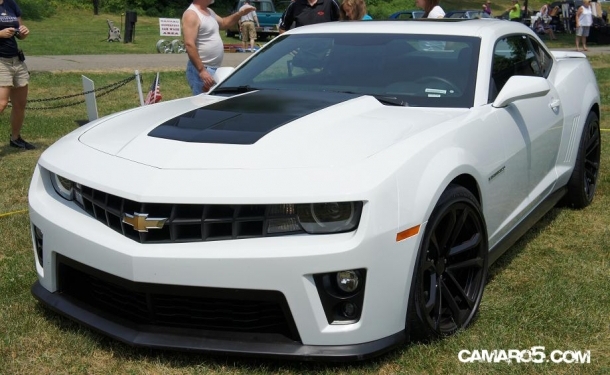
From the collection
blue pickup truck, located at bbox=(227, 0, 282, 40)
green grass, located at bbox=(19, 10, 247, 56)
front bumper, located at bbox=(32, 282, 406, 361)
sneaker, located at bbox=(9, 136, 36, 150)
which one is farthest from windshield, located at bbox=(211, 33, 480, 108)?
blue pickup truck, located at bbox=(227, 0, 282, 40)

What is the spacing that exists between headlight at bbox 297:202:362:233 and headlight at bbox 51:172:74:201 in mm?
1126

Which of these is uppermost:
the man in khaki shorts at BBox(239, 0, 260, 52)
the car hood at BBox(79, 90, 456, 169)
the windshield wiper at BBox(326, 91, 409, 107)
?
the windshield wiper at BBox(326, 91, 409, 107)

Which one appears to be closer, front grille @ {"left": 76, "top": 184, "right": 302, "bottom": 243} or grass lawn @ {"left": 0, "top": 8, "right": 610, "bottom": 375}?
front grille @ {"left": 76, "top": 184, "right": 302, "bottom": 243}

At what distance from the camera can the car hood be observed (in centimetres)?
300

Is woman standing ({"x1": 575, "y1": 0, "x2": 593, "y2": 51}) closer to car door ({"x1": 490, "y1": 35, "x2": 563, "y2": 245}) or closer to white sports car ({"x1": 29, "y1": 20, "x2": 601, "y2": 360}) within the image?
car door ({"x1": 490, "y1": 35, "x2": 563, "y2": 245})

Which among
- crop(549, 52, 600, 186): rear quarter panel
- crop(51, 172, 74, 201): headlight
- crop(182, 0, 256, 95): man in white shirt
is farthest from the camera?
crop(182, 0, 256, 95): man in white shirt

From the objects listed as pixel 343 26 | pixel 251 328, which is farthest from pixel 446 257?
pixel 343 26

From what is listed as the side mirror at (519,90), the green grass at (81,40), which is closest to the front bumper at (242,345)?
the side mirror at (519,90)

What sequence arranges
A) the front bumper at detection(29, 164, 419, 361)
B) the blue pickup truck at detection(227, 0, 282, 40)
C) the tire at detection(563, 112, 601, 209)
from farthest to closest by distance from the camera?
the blue pickup truck at detection(227, 0, 282, 40), the tire at detection(563, 112, 601, 209), the front bumper at detection(29, 164, 419, 361)

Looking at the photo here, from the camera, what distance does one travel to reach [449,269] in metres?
3.31

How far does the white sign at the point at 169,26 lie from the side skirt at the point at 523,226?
16157 millimetres

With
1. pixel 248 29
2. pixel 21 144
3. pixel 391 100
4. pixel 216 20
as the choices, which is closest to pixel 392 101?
pixel 391 100

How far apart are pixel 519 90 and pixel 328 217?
1.52 m

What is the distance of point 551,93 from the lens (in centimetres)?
461
